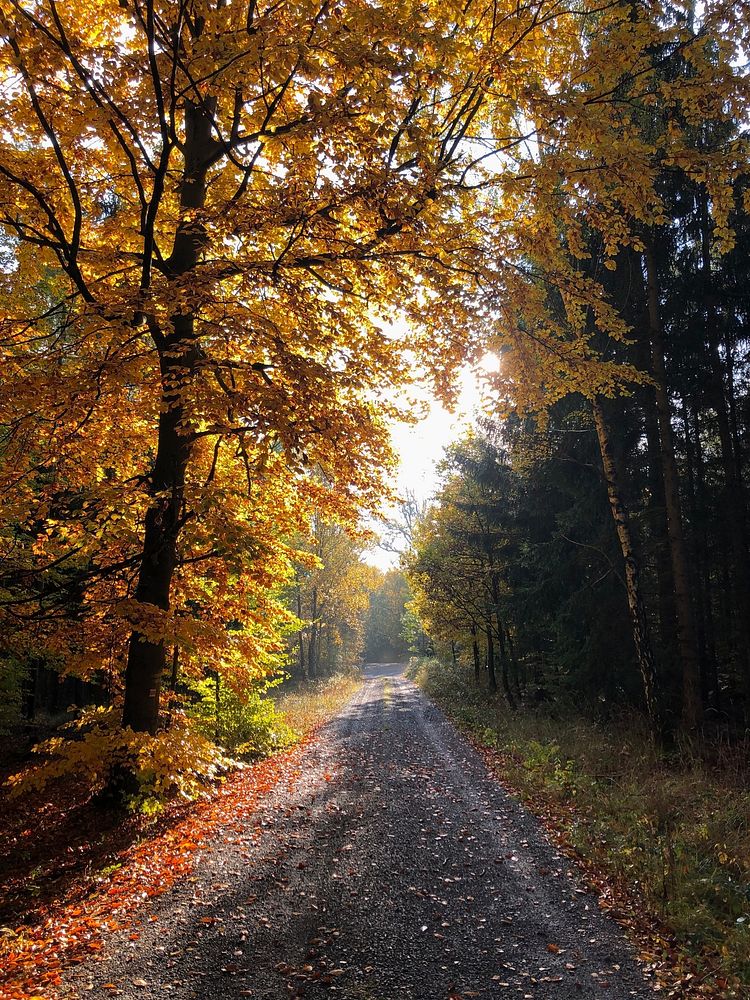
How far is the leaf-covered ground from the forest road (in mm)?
17

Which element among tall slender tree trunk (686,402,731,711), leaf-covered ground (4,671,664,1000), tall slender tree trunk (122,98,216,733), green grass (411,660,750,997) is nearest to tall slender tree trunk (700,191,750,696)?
tall slender tree trunk (686,402,731,711)

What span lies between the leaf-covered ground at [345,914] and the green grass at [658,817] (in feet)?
1.78

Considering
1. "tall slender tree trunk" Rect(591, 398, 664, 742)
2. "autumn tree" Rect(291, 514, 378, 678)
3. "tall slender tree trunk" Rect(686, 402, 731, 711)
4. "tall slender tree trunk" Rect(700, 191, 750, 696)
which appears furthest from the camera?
"autumn tree" Rect(291, 514, 378, 678)

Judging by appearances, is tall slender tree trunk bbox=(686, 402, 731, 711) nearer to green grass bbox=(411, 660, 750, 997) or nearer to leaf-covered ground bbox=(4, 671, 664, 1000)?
green grass bbox=(411, 660, 750, 997)

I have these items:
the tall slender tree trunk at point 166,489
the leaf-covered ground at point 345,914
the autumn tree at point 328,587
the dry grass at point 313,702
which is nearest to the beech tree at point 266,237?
the tall slender tree trunk at point 166,489

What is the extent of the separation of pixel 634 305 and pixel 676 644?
7.99 m

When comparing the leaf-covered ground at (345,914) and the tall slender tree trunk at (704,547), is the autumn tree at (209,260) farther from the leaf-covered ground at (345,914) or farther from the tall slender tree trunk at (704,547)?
the tall slender tree trunk at (704,547)

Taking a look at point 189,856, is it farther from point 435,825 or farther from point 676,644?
point 676,644

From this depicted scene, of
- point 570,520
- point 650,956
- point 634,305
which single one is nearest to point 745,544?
point 570,520

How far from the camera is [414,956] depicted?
15.2ft

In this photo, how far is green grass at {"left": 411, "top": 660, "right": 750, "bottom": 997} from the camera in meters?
4.84

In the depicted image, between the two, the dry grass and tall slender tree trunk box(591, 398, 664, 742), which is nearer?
tall slender tree trunk box(591, 398, 664, 742)

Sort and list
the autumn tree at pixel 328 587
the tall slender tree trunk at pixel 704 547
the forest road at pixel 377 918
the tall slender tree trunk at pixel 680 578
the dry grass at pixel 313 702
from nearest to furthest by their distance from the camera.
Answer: the forest road at pixel 377 918
the tall slender tree trunk at pixel 680 578
the tall slender tree trunk at pixel 704 547
the dry grass at pixel 313 702
the autumn tree at pixel 328 587

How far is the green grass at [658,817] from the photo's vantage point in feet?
15.9
